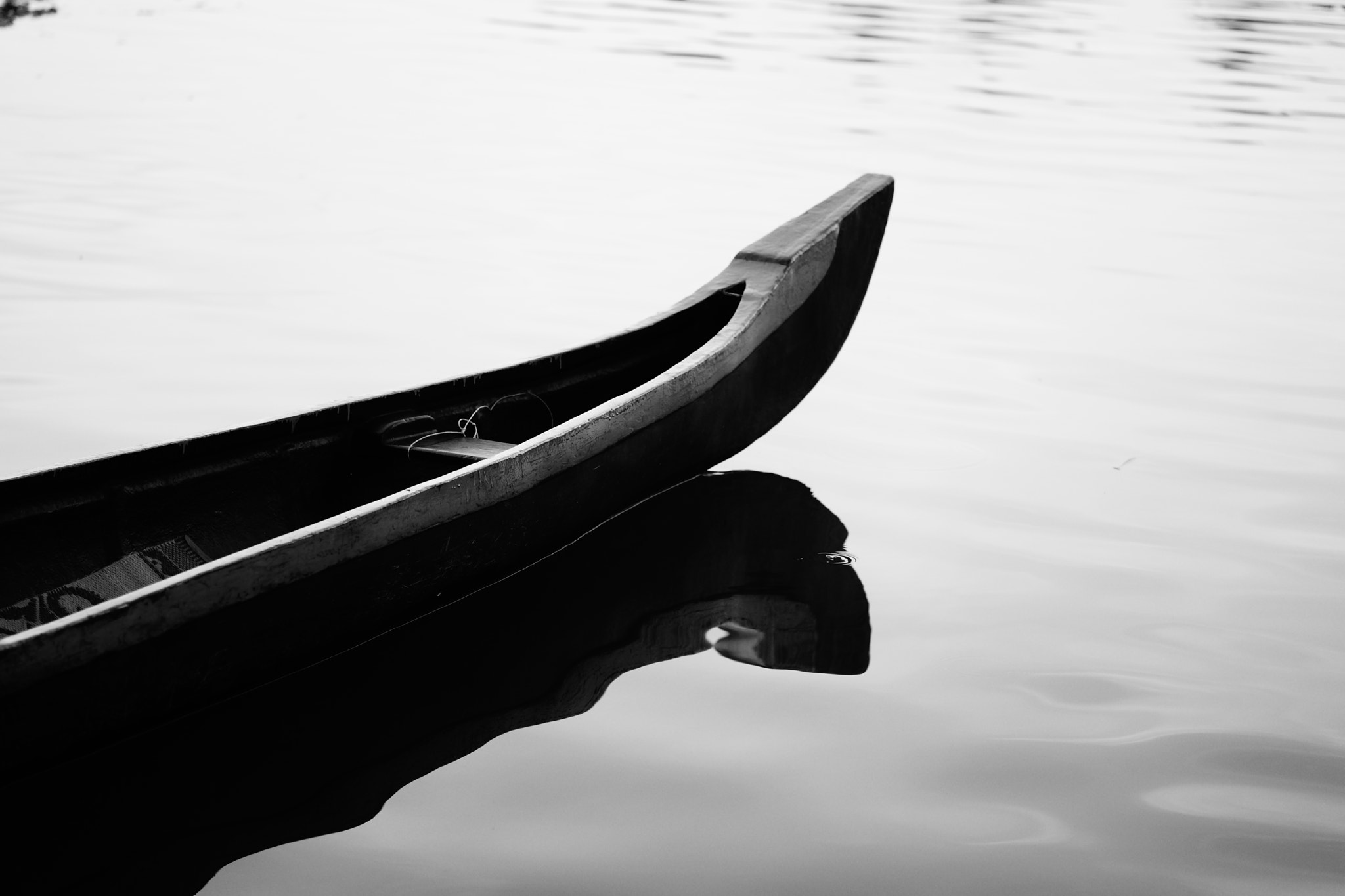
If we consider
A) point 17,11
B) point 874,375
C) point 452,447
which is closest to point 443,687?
point 452,447

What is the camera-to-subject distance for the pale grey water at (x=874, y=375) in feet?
9.30

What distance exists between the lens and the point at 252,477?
3.59 metres

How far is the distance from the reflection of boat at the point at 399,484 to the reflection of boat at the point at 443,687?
15cm

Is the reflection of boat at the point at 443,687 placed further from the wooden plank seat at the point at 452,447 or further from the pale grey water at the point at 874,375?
the wooden plank seat at the point at 452,447

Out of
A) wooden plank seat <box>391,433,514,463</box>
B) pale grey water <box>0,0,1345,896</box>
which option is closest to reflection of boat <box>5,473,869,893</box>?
pale grey water <box>0,0,1345,896</box>

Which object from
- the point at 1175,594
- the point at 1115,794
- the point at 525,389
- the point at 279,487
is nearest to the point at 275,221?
the point at 525,389

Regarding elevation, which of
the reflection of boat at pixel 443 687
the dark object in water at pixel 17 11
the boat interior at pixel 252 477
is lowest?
the reflection of boat at pixel 443 687

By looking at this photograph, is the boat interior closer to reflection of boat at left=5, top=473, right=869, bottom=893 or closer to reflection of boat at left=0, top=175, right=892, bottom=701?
reflection of boat at left=0, top=175, right=892, bottom=701

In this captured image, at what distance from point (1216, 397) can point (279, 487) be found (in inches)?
154

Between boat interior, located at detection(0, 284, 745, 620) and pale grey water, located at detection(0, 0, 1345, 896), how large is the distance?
33.7 inches

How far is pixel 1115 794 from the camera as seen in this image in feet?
9.77

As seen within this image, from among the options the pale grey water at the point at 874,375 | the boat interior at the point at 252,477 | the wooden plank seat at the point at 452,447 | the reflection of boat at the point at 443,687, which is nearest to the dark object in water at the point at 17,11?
the pale grey water at the point at 874,375

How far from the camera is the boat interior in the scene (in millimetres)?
3117

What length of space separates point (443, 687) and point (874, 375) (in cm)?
315
